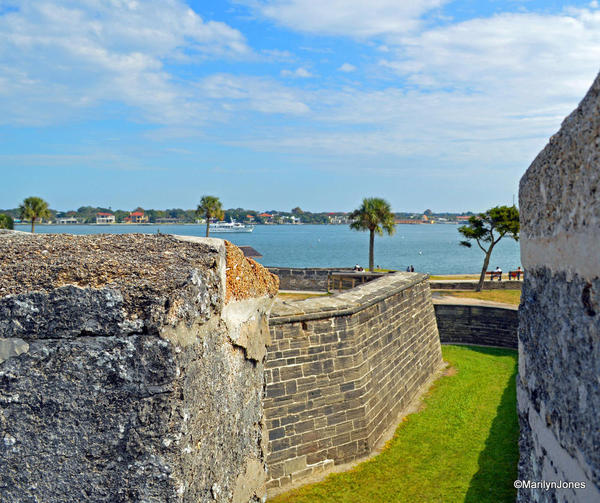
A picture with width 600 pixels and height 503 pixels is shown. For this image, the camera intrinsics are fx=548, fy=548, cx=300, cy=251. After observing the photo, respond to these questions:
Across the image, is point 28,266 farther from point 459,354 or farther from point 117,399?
point 459,354

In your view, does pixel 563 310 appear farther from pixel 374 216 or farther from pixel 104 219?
pixel 104 219

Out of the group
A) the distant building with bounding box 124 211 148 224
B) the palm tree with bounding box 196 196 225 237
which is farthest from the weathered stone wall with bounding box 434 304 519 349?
the distant building with bounding box 124 211 148 224

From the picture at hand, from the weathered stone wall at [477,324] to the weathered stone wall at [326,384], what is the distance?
27.3 ft

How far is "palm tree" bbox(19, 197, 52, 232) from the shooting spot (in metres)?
42.0

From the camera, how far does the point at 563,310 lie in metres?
1.77

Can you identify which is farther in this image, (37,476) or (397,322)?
(397,322)

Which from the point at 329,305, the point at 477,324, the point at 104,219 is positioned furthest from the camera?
the point at 104,219

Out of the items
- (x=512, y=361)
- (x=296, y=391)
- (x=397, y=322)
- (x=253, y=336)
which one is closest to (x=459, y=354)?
(x=512, y=361)

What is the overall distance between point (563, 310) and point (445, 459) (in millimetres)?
9807

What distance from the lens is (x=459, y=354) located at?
1902cm

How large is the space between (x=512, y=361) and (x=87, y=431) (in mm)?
17912

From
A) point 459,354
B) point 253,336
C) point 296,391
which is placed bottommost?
point 459,354

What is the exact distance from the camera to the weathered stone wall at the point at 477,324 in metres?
19.7

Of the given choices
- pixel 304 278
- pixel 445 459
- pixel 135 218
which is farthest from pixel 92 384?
pixel 135 218
